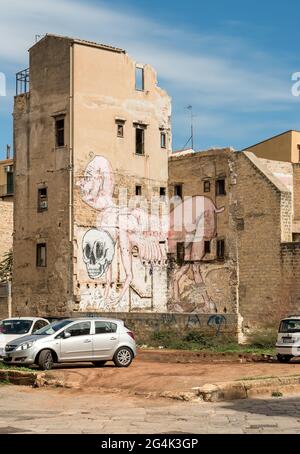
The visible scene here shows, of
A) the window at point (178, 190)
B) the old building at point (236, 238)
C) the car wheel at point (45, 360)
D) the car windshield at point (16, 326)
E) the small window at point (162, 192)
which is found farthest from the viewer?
the small window at point (162, 192)

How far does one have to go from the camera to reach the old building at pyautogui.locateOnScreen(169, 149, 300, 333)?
125 ft

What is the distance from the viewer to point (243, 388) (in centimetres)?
1770

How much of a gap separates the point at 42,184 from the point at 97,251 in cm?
467

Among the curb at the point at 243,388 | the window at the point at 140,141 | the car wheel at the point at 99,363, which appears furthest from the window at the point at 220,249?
the curb at the point at 243,388

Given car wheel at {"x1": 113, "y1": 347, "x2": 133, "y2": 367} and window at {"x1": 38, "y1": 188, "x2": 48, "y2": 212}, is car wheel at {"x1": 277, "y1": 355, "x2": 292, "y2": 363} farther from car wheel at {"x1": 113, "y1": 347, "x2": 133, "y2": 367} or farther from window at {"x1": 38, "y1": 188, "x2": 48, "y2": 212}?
window at {"x1": 38, "y1": 188, "x2": 48, "y2": 212}

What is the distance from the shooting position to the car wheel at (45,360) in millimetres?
22614

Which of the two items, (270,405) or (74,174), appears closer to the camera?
(270,405)

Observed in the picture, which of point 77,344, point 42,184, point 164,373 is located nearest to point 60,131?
point 42,184

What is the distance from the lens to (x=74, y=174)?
40.4m

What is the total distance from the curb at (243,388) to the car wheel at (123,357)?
6.23 meters

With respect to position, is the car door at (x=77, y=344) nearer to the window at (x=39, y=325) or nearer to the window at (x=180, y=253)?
the window at (x=39, y=325)
